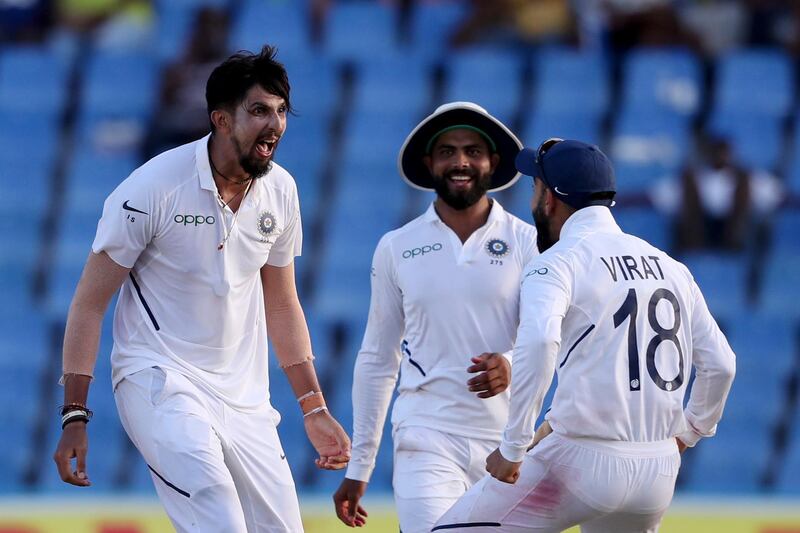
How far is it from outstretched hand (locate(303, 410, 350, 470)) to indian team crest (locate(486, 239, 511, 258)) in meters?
1.07

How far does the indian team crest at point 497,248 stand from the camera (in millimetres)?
6172

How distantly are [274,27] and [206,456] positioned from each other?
26.5ft

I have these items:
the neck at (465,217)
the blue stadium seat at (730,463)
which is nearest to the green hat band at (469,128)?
the neck at (465,217)

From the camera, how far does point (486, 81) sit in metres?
Answer: 12.1

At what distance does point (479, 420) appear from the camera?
604 cm

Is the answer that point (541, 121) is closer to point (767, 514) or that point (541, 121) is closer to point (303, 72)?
point (303, 72)

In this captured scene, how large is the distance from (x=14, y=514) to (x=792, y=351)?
18.1 ft

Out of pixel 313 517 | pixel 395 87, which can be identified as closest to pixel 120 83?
pixel 395 87

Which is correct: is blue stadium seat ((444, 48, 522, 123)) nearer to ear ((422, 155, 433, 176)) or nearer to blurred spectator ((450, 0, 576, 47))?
blurred spectator ((450, 0, 576, 47))

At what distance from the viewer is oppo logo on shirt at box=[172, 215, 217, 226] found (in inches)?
207

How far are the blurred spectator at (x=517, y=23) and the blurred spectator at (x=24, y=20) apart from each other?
3558mm

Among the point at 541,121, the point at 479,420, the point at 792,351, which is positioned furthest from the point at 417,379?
the point at 541,121

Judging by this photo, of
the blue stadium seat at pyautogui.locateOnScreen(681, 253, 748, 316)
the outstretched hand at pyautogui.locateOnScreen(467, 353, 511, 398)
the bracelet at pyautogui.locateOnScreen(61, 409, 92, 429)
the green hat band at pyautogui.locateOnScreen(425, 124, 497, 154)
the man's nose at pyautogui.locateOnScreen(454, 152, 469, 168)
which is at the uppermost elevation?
the green hat band at pyautogui.locateOnScreen(425, 124, 497, 154)

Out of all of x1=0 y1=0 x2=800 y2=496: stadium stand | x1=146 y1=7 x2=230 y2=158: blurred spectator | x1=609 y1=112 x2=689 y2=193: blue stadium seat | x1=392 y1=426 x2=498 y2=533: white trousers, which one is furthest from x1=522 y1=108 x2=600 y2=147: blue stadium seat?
x1=392 y1=426 x2=498 y2=533: white trousers
